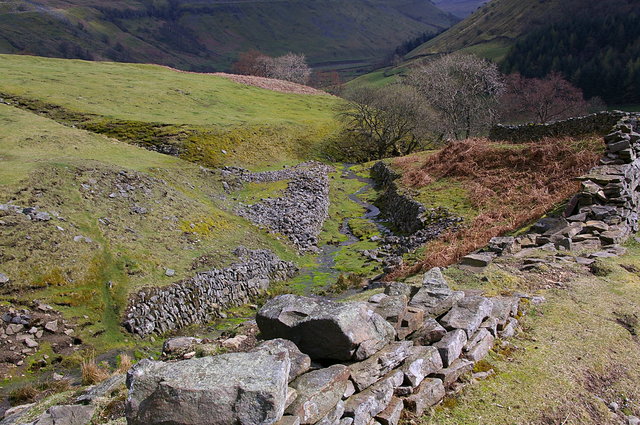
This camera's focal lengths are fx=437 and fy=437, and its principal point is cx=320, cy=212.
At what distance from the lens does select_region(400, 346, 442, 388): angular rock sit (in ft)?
25.7

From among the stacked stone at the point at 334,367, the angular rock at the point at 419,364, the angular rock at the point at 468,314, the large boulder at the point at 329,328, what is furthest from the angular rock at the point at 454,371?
the large boulder at the point at 329,328

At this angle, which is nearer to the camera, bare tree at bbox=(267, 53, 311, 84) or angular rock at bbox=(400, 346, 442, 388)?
angular rock at bbox=(400, 346, 442, 388)

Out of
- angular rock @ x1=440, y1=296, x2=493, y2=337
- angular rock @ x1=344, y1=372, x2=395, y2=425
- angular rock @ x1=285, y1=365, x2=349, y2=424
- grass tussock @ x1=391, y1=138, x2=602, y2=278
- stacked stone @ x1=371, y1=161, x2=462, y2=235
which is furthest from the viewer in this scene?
stacked stone @ x1=371, y1=161, x2=462, y2=235

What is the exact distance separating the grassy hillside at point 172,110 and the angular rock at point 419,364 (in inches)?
1679

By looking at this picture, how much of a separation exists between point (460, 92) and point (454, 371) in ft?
233

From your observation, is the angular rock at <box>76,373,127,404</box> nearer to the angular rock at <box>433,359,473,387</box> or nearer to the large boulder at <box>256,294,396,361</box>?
the large boulder at <box>256,294,396,361</box>

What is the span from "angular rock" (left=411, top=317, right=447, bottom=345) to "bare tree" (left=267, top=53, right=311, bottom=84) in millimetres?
137410

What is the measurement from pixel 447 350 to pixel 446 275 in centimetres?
619

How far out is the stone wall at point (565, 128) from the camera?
33156mm

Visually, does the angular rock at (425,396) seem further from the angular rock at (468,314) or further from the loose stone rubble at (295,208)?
the loose stone rubble at (295,208)

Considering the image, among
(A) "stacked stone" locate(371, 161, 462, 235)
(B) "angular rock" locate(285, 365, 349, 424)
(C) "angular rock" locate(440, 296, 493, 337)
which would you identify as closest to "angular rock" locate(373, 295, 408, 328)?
(C) "angular rock" locate(440, 296, 493, 337)

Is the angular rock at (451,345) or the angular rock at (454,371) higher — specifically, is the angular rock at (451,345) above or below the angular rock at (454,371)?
above

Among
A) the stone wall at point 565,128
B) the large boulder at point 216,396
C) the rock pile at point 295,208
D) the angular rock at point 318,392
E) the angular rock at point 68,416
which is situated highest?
the stone wall at point 565,128

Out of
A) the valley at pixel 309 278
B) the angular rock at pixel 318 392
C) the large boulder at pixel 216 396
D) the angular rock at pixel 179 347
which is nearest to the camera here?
the large boulder at pixel 216 396
